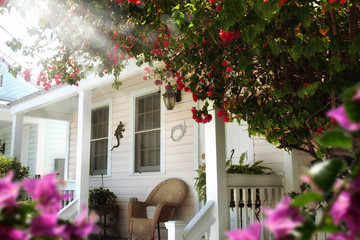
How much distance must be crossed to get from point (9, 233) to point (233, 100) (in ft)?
8.79

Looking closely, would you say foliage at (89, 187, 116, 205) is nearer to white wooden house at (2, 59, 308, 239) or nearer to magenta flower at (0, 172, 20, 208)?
white wooden house at (2, 59, 308, 239)

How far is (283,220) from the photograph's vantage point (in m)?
0.37

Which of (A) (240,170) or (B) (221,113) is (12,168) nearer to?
(A) (240,170)

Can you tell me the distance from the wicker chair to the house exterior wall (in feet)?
0.63

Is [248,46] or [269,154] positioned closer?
[248,46]

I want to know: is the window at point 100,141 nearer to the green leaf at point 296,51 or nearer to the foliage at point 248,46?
the foliage at point 248,46

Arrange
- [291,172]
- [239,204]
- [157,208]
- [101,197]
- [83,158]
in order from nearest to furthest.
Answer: [239,204], [291,172], [157,208], [83,158], [101,197]

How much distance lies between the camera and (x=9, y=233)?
36cm

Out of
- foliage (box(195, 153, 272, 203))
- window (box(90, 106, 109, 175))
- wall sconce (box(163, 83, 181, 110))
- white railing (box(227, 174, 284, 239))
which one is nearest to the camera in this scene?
white railing (box(227, 174, 284, 239))

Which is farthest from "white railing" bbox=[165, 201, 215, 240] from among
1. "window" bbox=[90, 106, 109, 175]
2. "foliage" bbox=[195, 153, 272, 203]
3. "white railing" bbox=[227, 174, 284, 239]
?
"window" bbox=[90, 106, 109, 175]

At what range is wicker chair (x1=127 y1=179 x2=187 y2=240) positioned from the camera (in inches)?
195

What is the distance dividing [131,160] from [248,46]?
444 cm

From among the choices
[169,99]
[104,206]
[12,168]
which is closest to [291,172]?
[169,99]

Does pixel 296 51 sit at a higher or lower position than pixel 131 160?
higher
